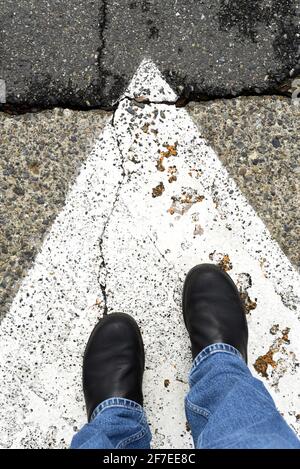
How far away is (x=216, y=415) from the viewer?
1752 mm

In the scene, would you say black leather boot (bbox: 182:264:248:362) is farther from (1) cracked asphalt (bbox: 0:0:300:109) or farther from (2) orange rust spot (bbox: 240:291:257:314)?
(1) cracked asphalt (bbox: 0:0:300:109)

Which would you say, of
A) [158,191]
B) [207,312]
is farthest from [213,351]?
[158,191]

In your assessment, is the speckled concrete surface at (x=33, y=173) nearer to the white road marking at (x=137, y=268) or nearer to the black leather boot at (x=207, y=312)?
the white road marking at (x=137, y=268)

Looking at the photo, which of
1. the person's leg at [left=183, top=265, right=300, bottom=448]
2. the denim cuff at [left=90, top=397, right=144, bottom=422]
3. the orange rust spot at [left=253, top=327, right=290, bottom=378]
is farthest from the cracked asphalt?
the denim cuff at [left=90, top=397, right=144, bottom=422]

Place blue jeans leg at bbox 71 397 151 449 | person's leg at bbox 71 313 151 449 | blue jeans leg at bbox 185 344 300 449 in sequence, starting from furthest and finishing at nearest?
person's leg at bbox 71 313 151 449, blue jeans leg at bbox 71 397 151 449, blue jeans leg at bbox 185 344 300 449

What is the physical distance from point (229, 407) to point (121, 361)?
0.54 metres

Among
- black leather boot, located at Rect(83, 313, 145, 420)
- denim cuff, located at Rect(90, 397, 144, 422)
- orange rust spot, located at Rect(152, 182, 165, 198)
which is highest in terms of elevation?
orange rust spot, located at Rect(152, 182, 165, 198)

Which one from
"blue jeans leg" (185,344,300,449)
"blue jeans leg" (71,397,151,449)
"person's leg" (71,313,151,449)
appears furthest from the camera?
"person's leg" (71,313,151,449)

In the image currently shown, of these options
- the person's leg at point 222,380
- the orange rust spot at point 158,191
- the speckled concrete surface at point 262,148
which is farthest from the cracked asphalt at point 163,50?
the person's leg at point 222,380

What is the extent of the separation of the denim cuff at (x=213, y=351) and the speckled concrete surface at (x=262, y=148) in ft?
1.50

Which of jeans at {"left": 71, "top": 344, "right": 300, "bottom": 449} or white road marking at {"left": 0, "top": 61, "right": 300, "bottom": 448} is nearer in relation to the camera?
jeans at {"left": 71, "top": 344, "right": 300, "bottom": 449}

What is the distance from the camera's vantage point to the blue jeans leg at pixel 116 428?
1834 mm

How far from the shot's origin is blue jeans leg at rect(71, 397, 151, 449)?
6.02 feet

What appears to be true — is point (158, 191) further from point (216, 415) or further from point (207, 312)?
point (216, 415)
